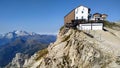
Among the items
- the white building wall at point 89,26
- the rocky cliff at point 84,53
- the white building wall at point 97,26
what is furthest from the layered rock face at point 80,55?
the white building wall at point 97,26

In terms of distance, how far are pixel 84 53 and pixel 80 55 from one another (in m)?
1.65

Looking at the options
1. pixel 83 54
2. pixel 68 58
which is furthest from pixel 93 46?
pixel 68 58

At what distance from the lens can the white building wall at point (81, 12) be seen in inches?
4889

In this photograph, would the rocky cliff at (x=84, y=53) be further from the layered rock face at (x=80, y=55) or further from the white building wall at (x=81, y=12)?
the white building wall at (x=81, y=12)

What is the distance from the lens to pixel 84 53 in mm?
86625

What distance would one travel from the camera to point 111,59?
81.1 m

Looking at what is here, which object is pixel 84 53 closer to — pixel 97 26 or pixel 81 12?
pixel 97 26

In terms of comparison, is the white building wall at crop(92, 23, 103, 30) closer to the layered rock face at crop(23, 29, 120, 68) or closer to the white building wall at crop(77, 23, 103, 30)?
the white building wall at crop(77, 23, 103, 30)

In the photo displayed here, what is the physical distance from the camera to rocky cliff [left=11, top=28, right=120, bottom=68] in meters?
82.1

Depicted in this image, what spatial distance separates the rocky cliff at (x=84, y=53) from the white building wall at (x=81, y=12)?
2427 centimetres

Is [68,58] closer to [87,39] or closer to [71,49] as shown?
[71,49]

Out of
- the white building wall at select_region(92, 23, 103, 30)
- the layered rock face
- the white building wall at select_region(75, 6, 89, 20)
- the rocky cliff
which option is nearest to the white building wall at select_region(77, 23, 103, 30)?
the white building wall at select_region(92, 23, 103, 30)

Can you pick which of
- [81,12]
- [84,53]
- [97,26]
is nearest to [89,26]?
[97,26]

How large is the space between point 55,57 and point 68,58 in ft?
16.5
